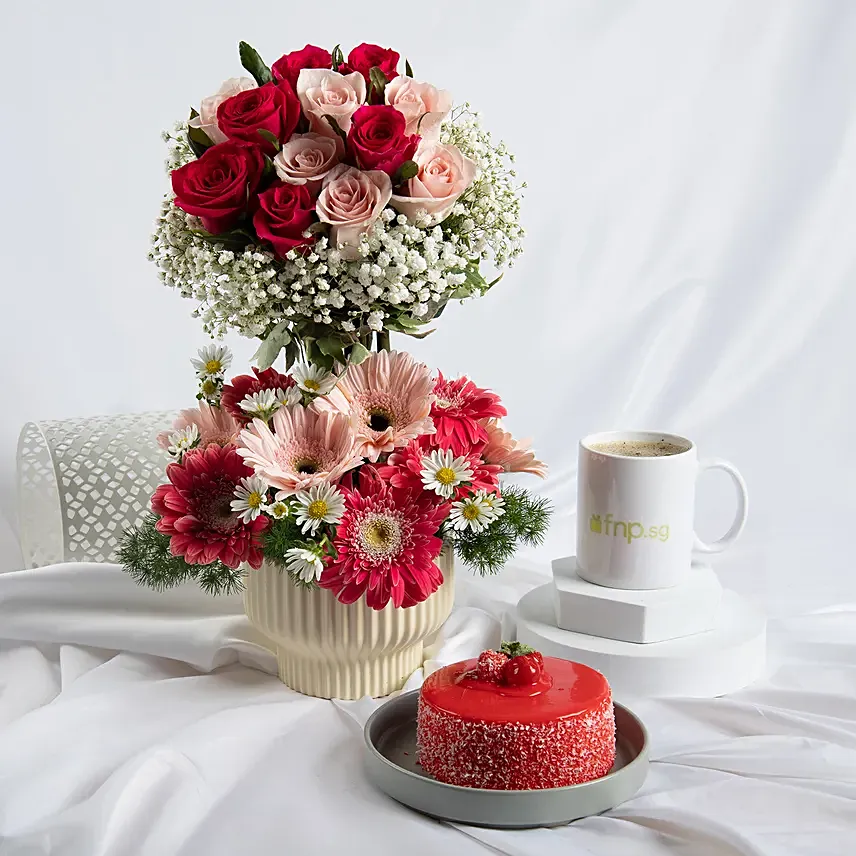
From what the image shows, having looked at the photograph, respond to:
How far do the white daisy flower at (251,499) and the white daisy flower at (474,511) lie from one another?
17cm

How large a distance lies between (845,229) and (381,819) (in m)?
1.47

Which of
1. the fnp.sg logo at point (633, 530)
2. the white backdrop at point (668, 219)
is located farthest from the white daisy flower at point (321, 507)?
the white backdrop at point (668, 219)

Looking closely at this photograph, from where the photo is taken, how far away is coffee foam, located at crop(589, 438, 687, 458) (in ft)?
3.97

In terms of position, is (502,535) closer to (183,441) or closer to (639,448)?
(639,448)

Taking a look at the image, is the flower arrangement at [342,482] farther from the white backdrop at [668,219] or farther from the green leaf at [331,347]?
the white backdrop at [668,219]

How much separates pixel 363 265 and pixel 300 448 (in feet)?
0.56

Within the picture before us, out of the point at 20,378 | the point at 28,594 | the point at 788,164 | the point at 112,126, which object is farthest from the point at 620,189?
the point at 28,594

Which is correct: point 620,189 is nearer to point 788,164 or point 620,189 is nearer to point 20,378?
point 788,164

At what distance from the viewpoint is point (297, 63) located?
3.48ft

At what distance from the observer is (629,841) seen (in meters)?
0.90

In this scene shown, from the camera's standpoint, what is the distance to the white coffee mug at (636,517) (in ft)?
3.79

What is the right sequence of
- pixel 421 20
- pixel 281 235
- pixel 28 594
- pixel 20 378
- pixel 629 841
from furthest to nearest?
1. pixel 421 20
2. pixel 20 378
3. pixel 28 594
4. pixel 281 235
5. pixel 629 841

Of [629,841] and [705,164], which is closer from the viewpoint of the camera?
[629,841]

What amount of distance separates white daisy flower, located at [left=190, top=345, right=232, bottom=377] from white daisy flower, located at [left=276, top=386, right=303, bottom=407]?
0.32ft
